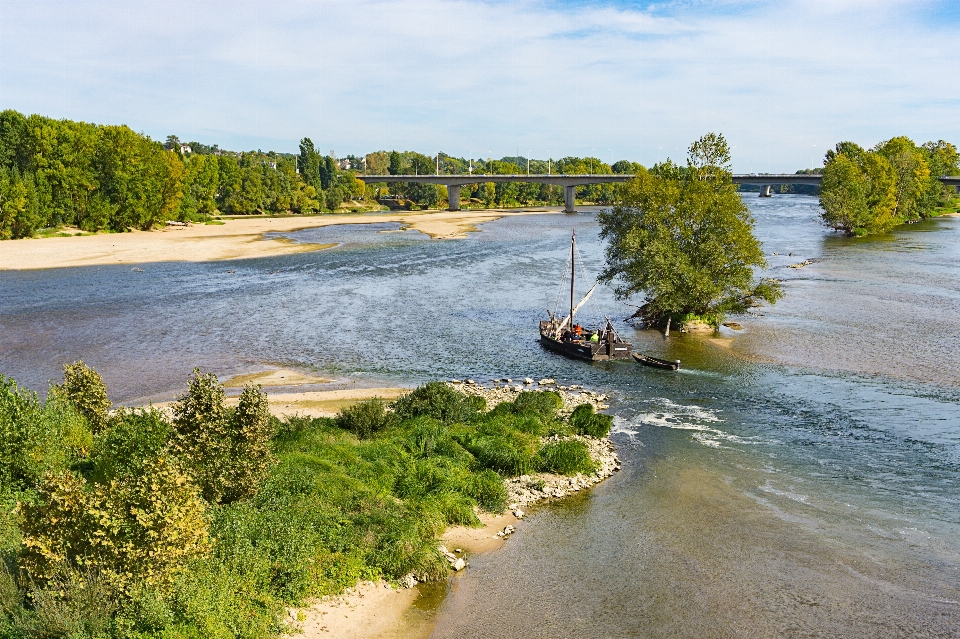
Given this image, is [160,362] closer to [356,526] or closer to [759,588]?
[356,526]

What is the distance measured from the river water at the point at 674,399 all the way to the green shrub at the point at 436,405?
742 centimetres

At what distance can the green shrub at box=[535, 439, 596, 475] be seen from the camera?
2888 cm

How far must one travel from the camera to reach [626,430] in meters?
34.8

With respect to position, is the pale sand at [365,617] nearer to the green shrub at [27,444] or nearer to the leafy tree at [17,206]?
the green shrub at [27,444]

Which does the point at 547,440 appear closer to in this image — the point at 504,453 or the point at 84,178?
the point at 504,453

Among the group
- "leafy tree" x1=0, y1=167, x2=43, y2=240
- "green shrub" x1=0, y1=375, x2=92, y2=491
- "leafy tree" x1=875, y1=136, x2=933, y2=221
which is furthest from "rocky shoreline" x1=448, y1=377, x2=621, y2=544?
"leafy tree" x1=875, y1=136, x2=933, y2=221

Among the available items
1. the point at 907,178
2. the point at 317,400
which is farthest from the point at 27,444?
the point at 907,178

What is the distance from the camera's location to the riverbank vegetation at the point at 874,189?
395ft

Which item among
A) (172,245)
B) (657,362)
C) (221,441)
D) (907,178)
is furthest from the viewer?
(907,178)

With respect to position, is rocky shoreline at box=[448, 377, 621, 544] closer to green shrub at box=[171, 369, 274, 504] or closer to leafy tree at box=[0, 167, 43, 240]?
green shrub at box=[171, 369, 274, 504]

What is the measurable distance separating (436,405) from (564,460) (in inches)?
281

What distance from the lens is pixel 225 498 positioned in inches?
854

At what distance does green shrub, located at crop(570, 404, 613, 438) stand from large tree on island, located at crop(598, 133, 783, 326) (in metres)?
21.7

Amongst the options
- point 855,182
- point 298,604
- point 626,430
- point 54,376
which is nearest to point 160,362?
point 54,376
